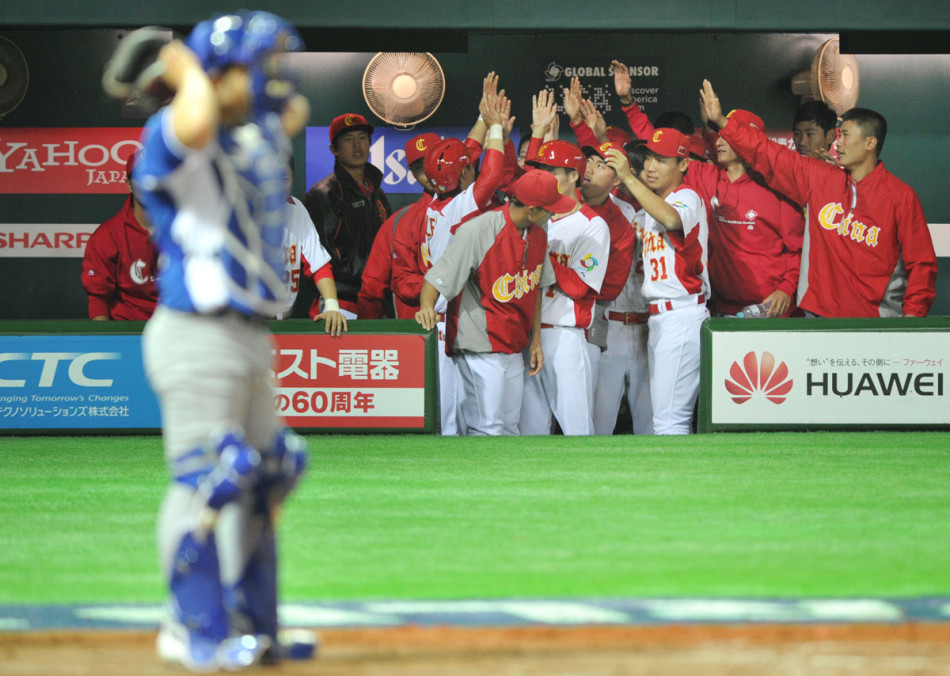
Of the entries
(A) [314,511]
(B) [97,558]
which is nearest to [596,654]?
(B) [97,558]

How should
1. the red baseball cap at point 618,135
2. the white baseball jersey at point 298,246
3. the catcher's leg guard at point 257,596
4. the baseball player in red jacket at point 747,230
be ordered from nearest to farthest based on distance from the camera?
the catcher's leg guard at point 257,596
the white baseball jersey at point 298,246
the baseball player in red jacket at point 747,230
the red baseball cap at point 618,135

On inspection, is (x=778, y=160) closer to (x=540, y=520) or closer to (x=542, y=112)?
(x=542, y=112)

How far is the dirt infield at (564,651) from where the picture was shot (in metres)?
2.64

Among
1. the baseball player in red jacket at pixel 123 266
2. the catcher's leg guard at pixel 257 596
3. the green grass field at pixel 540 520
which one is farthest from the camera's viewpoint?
the baseball player in red jacket at pixel 123 266

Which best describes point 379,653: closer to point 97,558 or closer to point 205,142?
point 205,142

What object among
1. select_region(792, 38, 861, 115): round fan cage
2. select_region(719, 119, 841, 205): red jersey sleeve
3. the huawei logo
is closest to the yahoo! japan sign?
select_region(719, 119, 841, 205): red jersey sleeve

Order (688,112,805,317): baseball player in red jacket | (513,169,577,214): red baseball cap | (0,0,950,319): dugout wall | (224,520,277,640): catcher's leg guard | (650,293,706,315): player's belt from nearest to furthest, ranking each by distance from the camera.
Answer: (224,520,277,640): catcher's leg guard < (513,169,577,214): red baseball cap < (650,293,706,315): player's belt < (688,112,805,317): baseball player in red jacket < (0,0,950,319): dugout wall

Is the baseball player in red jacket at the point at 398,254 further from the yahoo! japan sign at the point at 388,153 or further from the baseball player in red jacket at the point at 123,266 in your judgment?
the baseball player in red jacket at the point at 123,266

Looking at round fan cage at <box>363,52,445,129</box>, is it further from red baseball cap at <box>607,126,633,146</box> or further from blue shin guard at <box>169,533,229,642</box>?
blue shin guard at <box>169,533,229,642</box>

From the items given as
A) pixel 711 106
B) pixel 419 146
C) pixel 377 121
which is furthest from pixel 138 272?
pixel 711 106

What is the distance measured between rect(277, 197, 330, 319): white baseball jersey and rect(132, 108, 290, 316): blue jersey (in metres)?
4.53

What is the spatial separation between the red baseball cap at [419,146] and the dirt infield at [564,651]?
21.8 ft

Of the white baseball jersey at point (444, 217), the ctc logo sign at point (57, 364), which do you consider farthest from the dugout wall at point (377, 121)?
the ctc logo sign at point (57, 364)

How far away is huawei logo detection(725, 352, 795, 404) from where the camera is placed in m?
7.94
